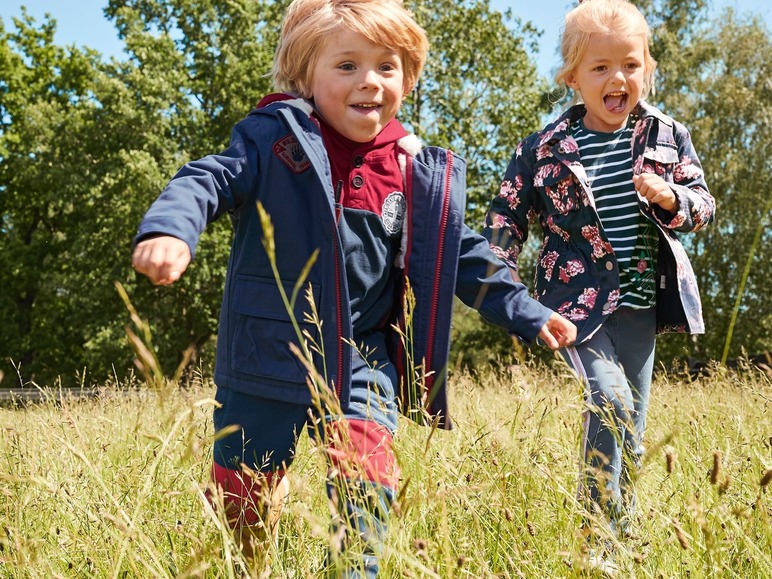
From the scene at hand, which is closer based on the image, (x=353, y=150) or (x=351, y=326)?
(x=351, y=326)

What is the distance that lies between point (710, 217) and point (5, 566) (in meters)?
2.65

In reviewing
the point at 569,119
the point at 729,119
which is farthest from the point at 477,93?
the point at 569,119

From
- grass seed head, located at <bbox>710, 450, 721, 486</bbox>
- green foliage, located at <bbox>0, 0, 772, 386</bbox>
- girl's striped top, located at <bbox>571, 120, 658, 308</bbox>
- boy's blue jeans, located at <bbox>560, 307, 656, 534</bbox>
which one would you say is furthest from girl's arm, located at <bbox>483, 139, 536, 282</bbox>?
green foliage, located at <bbox>0, 0, 772, 386</bbox>

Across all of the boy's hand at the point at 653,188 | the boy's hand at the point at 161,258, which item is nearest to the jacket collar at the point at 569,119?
the boy's hand at the point at 653,188

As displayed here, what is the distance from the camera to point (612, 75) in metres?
3.12

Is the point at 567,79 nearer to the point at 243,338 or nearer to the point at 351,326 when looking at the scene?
the point at 351,326

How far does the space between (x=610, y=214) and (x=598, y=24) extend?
2.41ft

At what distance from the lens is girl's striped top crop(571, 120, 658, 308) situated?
3082mm

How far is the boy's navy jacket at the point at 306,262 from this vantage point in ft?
7.70

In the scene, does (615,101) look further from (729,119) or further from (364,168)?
(729,119)

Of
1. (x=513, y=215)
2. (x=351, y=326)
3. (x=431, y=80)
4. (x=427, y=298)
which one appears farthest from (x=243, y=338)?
(x=431, y=80)

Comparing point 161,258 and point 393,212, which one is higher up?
point 393,212

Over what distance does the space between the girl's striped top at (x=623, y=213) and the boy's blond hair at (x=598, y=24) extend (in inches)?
11.1

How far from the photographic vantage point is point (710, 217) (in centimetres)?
314
